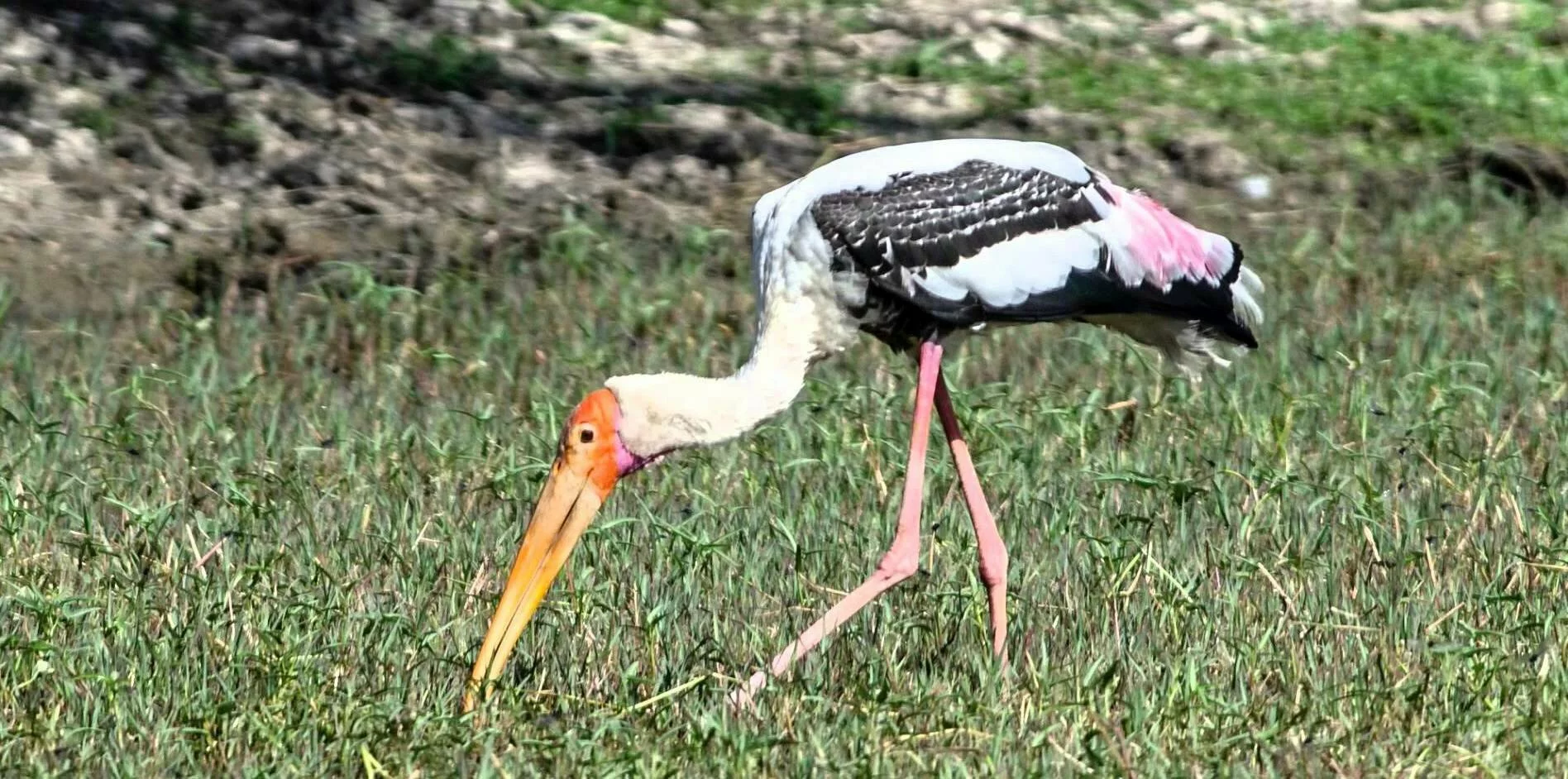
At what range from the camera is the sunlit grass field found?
3609 mm

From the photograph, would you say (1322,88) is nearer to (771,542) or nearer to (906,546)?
(771,542)

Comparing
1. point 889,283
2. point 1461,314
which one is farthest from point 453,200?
point 889,283

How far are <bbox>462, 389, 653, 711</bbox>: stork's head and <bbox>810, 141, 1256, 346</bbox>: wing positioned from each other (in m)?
0.51

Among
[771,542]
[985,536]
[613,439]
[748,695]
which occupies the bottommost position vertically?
[771,542]

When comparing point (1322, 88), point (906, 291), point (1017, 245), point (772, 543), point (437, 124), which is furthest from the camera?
point (1322, 88)

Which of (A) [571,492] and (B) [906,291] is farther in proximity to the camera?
(B) [906,291]

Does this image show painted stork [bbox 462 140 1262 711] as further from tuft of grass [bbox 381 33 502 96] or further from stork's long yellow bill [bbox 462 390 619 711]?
tuft of grass [bbox 381 33 502 96]

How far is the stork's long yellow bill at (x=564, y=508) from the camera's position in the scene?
4.00 m

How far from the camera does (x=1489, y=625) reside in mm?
4199

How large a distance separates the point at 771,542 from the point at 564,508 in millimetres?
748

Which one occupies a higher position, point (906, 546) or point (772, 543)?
point (906, 546)

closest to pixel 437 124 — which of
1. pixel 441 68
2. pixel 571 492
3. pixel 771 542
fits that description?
pixel 441 68

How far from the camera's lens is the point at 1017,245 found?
4434 mm

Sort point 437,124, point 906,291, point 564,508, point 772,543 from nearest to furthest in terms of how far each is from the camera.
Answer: point 564,508, point 906,291, point 772,543, point 437,124
